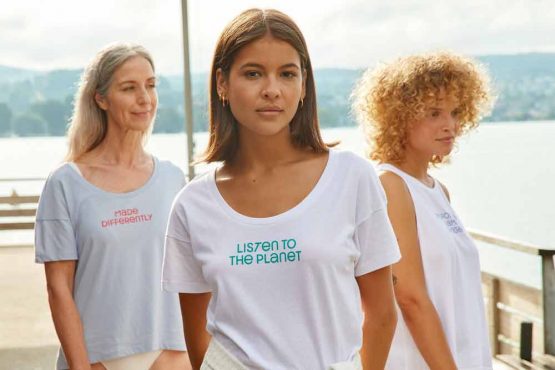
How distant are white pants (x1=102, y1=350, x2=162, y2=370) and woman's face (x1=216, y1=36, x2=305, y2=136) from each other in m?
0.88

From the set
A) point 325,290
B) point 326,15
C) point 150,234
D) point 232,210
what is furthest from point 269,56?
point 326,15

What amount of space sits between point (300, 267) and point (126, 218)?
849 mm

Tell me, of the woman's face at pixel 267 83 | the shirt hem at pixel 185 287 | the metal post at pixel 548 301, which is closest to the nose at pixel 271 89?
the woman's face at pixel 267 83

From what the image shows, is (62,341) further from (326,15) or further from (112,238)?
(326,15)

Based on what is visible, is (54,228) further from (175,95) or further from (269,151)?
(175,95)

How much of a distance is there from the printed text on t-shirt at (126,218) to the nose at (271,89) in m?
0.80

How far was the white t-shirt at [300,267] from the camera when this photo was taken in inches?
52.0

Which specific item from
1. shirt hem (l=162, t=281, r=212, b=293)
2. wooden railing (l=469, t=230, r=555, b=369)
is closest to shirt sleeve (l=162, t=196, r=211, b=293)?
shirt hem (l=162, t=281, r=212, b=293)

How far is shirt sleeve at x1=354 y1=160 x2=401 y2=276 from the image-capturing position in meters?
1.38

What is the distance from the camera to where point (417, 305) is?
175 cm

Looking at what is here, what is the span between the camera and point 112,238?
2064mm

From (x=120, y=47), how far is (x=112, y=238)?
46 cm

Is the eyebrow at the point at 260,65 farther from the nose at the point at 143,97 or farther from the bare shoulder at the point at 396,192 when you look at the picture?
the nose at the point at 143,97

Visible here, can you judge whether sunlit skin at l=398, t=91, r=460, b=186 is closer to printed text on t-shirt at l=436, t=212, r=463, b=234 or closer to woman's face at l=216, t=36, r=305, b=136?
printed text on t-shirt at l=436, t=212, r=463, b=234
